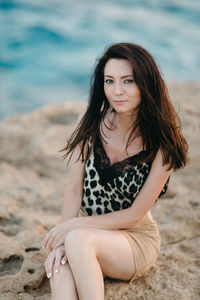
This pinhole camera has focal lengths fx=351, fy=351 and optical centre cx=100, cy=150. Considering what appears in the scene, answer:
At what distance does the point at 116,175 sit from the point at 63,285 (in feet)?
2.59

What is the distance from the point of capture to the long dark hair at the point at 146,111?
2195mm

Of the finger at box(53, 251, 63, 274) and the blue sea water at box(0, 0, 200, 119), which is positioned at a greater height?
the blue sea water at box(0, 0, 200, 119)

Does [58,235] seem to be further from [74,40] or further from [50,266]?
[74,40]

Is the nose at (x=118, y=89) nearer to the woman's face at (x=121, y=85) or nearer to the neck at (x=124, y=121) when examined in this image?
the woman's face at (x=121, y=85)

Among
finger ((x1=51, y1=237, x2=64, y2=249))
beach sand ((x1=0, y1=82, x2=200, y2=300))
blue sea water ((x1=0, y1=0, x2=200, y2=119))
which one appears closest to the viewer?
finger ((x1=51, y1=237, x2=64, y2=249))

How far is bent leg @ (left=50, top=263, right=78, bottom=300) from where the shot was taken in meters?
2.02

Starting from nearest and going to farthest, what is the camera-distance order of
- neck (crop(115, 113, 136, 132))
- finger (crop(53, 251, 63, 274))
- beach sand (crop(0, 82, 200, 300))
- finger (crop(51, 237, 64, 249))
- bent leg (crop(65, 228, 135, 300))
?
bent leg (crop(65, 228, 135, 300)) → finger (crop(53, 251, 63, 274)) → finger (crop(51, 237, 64, 249)) → beach sand (crop(0, 82, 200, 300)) → neck (crop(115, 113, 136, 132))

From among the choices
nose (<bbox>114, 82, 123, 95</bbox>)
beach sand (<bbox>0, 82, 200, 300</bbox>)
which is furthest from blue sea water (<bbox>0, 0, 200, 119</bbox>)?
nose (<bbox>114, 82, 123, 95</bbox>)

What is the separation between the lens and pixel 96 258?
7.09ft

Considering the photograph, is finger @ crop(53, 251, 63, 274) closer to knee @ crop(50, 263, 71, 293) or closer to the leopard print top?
knee @ crop(50, 263, 71, 293)

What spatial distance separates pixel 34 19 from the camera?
15.4 m

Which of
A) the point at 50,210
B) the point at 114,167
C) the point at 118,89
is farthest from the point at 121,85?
the point at 50,210

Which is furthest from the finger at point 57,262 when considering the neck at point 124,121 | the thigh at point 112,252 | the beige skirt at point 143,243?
the neck at point 124,121

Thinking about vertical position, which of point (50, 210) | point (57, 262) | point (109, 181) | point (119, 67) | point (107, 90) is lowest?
point (50, 210)
